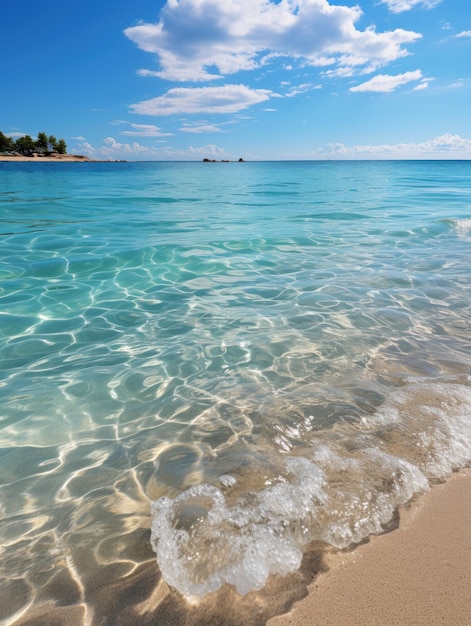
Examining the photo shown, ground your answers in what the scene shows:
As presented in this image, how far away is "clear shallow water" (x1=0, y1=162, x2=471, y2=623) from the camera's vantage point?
2.10m

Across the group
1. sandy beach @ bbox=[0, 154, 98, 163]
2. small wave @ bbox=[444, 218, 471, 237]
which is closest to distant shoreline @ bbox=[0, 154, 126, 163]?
sandy beach @ bbox=[0, 154, 98, 163]

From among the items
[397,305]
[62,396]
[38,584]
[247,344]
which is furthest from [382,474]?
[397,305]

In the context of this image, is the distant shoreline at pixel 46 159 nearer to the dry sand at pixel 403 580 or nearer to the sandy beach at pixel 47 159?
the sandy beach at pixel 47 159

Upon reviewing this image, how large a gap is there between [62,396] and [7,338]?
1.86m

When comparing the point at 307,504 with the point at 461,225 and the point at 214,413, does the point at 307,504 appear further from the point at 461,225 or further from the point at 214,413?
the point at 461,225

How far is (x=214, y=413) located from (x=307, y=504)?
1.29 meters

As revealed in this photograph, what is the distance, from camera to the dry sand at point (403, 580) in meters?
1.65

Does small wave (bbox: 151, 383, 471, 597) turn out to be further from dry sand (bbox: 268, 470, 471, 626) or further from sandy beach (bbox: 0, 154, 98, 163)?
sandy beach (bbox: 0, 154, 98, 163)

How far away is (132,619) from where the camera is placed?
5.64 ft

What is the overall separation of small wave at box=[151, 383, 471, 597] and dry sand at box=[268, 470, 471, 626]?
0.13 meters

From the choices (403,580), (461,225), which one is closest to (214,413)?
(403,580)

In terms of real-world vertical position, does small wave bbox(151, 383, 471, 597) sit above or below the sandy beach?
below

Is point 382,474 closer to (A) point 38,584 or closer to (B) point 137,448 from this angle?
(B) point 137,448

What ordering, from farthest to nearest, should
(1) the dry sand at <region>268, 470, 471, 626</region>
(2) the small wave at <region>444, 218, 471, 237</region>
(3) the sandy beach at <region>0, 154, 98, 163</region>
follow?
(3) the sandy beach at <region>0, 154, 98, 163</region>, (2) the small wave at <region>444, 218, 471, 237</region>, (1) the dry sand at <region>268, 470, 471, 626</region>
